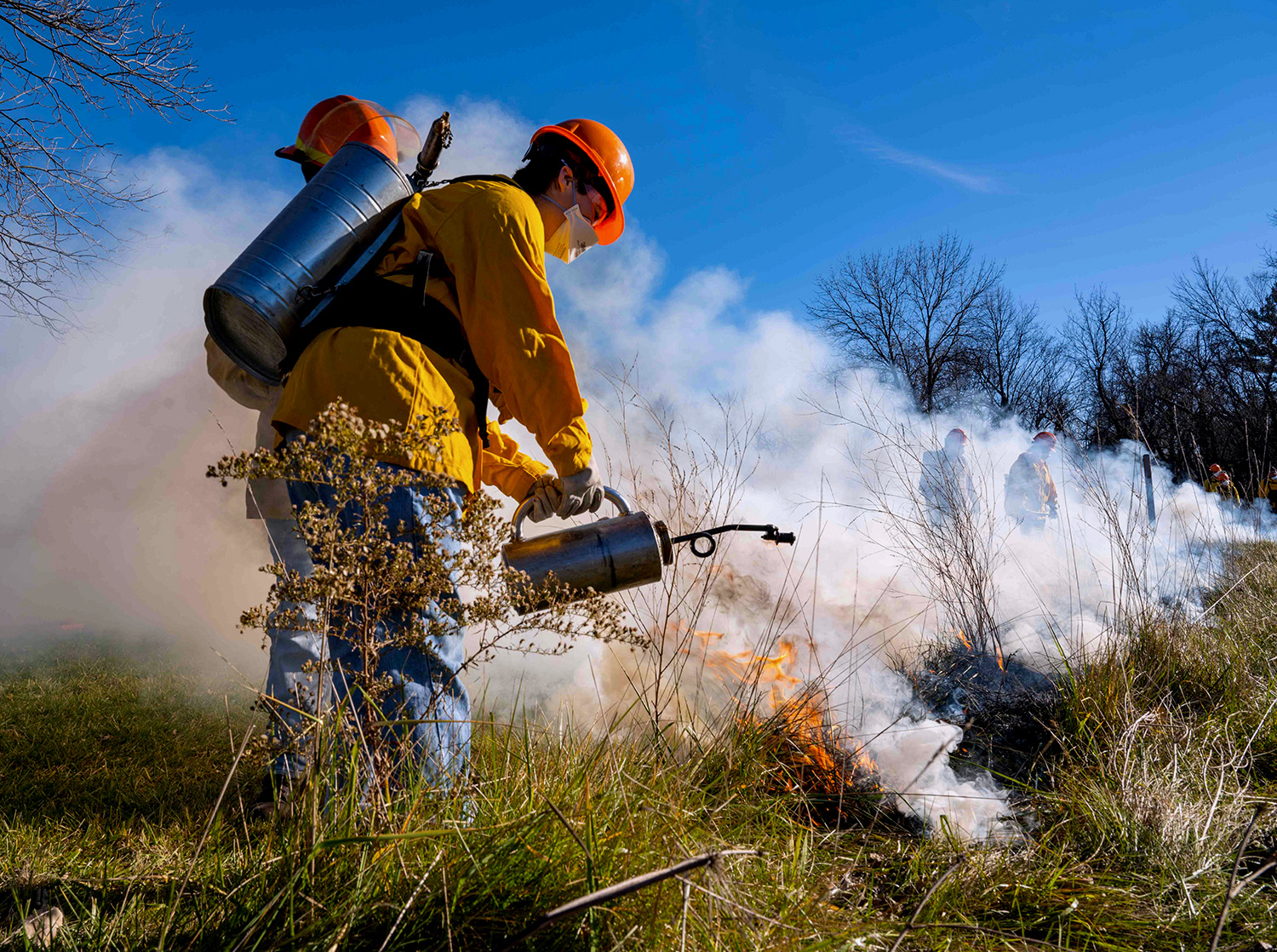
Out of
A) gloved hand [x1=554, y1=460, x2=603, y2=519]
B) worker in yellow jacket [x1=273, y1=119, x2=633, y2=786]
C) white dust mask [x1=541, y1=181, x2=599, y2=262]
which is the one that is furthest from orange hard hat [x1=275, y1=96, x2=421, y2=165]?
gloved hand [x1=554, y1=460, x2=603, y2=519]

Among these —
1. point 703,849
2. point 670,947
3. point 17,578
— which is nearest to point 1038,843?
point 703,849

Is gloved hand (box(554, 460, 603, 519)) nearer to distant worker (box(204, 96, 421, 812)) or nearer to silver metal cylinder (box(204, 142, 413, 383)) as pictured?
distant worker (box(204, 96, 421, 812))

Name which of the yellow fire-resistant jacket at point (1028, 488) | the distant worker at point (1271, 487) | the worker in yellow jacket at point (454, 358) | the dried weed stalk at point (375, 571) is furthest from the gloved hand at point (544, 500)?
the yellow fire-resistant jacket at point (1028, 488)

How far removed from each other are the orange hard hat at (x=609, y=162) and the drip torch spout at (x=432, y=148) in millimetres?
293

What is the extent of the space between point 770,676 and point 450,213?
86.5 inches

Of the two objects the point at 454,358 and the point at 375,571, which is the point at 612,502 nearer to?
the point at 454,358

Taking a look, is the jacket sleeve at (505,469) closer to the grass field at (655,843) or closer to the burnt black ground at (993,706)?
the grass field at (655,843)

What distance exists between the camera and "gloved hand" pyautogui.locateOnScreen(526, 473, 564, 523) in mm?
2084

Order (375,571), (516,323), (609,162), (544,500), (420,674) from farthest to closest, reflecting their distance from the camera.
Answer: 1. (609,162)
2. (544,500)
3. (516,323)
4. (420,674)
5. (375,571)

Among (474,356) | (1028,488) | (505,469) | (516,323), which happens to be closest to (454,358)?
(474,356)

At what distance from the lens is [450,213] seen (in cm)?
192

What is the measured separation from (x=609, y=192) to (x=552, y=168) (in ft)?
0.66

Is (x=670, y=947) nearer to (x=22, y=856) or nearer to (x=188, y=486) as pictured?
(x=22, y=856)

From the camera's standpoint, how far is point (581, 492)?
6.28 feet
